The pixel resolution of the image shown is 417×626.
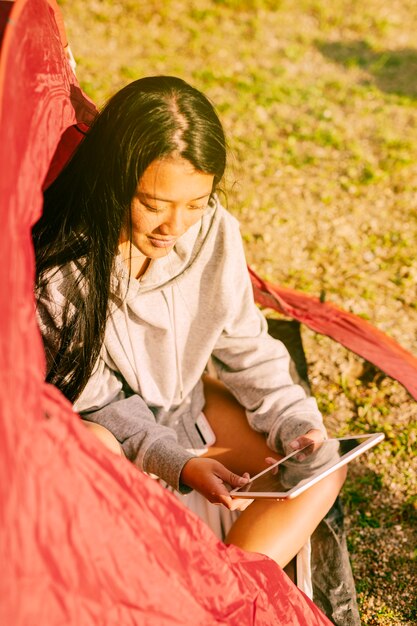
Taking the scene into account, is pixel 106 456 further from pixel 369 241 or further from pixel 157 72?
pixel 157 72

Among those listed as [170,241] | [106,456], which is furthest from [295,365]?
[106,456]

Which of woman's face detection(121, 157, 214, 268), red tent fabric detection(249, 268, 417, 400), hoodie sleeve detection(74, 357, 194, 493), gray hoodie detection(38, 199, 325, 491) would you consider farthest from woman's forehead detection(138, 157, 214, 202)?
red tent fabric detection(249, 268, 417, 400)

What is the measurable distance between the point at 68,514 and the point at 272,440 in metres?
0.81

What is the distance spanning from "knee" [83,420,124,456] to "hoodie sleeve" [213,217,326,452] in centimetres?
38

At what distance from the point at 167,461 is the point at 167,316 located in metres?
0.34

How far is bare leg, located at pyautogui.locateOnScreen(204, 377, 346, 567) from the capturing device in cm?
158

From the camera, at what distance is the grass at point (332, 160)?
2031mm

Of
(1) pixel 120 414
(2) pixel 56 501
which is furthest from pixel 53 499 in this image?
(1) pixel 120 414

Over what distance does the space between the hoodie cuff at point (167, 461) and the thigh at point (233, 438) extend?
0.23 metres

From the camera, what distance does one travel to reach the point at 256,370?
178 cm

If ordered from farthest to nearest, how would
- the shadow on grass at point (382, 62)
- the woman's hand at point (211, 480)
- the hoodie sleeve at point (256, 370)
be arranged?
1. the shadow on grass at point (382, 62)
2. the hoodie sleeve at point (256, 370)
3. the woman's hand at point (211, 480)

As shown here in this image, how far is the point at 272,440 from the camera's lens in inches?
66.5

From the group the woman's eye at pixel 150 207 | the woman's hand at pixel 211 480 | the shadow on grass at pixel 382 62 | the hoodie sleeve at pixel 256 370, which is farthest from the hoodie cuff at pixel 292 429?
the shadow on grass at pixel 382 62

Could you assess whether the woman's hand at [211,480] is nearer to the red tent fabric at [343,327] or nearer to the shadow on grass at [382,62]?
the red tent fabric at [343,327]
